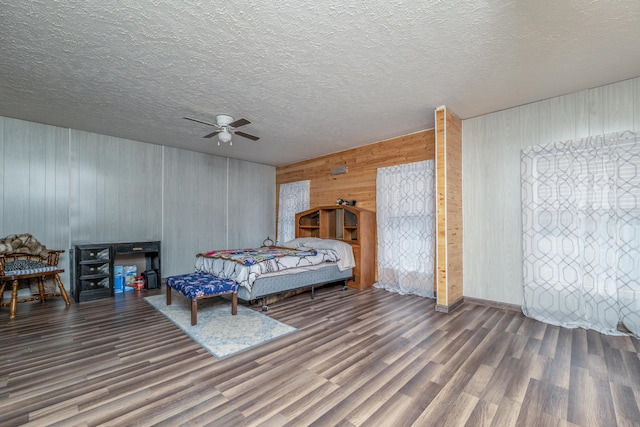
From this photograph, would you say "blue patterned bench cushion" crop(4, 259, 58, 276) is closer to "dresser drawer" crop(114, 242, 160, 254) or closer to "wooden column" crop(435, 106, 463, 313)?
"dresser drawer" crop(114, 242, 160, 254)

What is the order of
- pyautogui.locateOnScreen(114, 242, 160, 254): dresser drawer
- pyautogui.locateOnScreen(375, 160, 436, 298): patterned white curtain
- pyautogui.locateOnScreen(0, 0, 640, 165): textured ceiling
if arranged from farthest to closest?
pyautogui.locateOnScreen(114, 242, 160, 254): dresser drawer
pyautogui.locateOnScreen(375, 160, 436, 298): patterned white curtain
pyautogui.locateOnScreen(0, 0, 640, 165): textured ceiling

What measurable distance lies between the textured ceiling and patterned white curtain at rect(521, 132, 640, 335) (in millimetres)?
813

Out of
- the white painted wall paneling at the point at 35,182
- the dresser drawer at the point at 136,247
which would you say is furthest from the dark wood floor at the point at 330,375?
the white painted wall paneling at the point at 35,182

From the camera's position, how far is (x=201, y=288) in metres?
3.27

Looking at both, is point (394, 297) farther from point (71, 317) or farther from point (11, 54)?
point (11, 54)

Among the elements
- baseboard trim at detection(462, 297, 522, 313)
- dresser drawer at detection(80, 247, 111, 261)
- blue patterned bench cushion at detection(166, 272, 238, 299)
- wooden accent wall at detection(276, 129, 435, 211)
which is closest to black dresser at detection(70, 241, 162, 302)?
dresser drawer at detection(80, 247, 111, 261)

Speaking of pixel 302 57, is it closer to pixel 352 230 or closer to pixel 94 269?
pixel 352 230

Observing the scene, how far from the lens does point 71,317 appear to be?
11.3 feet

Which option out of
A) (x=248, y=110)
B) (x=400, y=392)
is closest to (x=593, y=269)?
(x=400, y=392)

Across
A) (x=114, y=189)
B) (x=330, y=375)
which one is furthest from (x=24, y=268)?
(x=330, y=375)

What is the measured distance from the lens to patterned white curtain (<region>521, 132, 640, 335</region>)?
2.93m

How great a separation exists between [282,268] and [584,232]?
3.73m

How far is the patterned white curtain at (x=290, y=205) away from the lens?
21.8 ft

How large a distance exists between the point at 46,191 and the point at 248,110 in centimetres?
364
